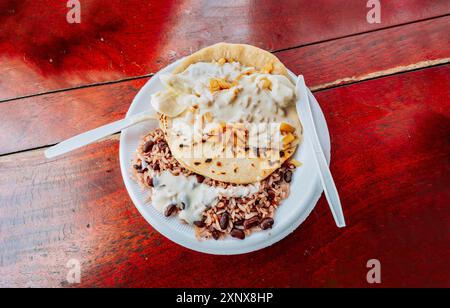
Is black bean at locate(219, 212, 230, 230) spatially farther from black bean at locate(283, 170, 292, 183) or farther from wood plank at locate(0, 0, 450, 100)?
wood plank at locate(0, 0, 450, 100)

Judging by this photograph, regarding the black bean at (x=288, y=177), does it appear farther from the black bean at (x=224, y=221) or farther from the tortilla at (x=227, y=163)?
the black bean at (x=224, y=221)

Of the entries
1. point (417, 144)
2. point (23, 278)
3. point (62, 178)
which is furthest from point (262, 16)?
point (23, 278)

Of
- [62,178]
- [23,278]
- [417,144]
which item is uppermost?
[417,144]

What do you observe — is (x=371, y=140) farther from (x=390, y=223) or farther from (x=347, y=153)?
(x=390, y=223)

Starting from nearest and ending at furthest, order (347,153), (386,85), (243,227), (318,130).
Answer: (243,227) < (318,130) < (347,153) < (386,85)

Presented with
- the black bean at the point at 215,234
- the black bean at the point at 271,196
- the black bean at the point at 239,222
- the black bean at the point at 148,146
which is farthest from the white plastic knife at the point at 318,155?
the black bean at the point at 148,146

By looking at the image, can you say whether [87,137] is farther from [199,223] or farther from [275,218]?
[275,218]

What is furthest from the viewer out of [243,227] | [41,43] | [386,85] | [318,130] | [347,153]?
[41,43]
